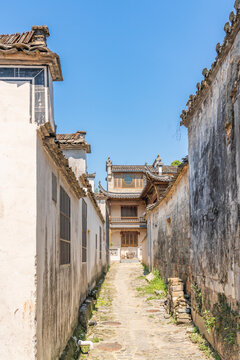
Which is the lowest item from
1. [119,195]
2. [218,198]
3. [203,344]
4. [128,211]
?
[203,344]

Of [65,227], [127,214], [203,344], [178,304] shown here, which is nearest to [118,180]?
[127,214]

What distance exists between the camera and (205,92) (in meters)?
7.24

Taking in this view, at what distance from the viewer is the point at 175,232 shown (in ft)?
40.4

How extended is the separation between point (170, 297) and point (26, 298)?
680 centimetres

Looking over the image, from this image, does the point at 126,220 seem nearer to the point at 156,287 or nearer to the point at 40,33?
the point at 156,287

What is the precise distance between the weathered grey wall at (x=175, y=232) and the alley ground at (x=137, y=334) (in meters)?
1.35

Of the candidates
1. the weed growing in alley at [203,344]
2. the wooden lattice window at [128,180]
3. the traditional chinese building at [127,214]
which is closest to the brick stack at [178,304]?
the weed growing in alley at [203,344]

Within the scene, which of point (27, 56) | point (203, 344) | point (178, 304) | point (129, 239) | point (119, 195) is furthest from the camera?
point (119, 195)

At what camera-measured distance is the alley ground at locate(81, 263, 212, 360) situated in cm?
673

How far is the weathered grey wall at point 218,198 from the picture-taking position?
532cm

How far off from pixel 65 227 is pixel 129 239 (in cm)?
3453

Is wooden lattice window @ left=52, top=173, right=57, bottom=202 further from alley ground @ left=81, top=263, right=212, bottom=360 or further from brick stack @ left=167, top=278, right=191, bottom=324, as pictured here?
brick stack @ left=167, top=278, right=191, bottom=324

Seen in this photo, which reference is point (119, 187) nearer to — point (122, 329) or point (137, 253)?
point (137, 253)

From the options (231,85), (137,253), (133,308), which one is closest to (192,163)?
(231,85)
